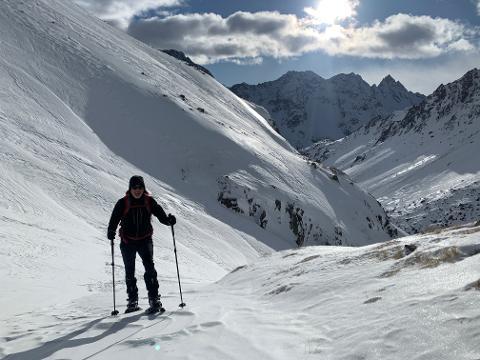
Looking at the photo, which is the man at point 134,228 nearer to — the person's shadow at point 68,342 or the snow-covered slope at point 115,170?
the person's shadow at point 68,342

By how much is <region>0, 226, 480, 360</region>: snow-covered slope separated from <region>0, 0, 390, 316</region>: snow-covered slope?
291 centimetres

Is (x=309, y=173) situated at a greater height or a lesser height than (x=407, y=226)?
greater

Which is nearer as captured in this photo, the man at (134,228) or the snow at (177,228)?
the snow at (177,228)

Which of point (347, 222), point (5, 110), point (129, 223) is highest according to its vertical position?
point (5, 110)

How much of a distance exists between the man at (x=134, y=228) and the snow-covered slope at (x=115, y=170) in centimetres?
244

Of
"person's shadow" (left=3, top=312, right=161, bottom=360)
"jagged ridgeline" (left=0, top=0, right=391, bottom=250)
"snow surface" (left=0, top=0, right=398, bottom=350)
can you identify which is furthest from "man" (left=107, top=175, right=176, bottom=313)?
"jagged ridgeline" (left=0, top=0, right=391, bottom=250)

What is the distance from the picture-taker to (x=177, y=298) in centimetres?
1167

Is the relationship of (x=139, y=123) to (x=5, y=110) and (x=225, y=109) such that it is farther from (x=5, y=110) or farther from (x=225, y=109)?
(x=225, y=109)

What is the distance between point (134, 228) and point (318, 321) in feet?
14.0

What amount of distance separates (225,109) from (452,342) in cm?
8581

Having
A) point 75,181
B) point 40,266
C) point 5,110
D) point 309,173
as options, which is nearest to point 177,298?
point 40,266

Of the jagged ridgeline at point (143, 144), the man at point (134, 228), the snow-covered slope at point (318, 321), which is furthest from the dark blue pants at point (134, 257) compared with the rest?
the jagged ridgeline at point (143, 144)

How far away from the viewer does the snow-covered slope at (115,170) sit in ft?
60.9

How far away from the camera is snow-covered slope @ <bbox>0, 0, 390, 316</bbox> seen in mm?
18562
